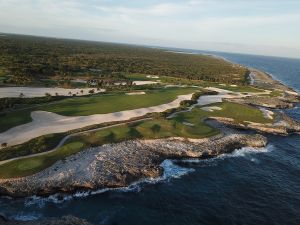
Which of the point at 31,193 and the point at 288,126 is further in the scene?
the point at 288,126

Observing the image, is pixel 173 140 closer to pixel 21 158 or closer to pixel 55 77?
pixel 21 158

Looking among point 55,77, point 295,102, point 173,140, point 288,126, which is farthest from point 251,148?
point 55,77

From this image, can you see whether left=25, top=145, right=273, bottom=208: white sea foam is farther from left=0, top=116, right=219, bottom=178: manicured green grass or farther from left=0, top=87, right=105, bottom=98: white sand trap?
left=0, top=87, right=105, bottom=98: white sand trap

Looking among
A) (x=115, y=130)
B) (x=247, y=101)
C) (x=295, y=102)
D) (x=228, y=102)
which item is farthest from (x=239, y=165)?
(x=295, y=102)

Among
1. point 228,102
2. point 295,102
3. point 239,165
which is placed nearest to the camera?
point 239,165

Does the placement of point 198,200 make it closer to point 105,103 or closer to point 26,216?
point 26,216

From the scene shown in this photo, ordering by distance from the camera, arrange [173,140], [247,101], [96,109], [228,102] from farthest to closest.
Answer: [247,101] < [228,102] < [96,109] < [173,140]

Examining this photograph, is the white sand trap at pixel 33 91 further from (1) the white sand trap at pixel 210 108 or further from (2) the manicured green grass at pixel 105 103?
(1) the white sand trap at pixel 210 108

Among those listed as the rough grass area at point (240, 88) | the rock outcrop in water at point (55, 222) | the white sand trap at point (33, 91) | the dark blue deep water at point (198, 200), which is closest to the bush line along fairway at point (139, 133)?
the dark blue deep water at point (198, 200)
